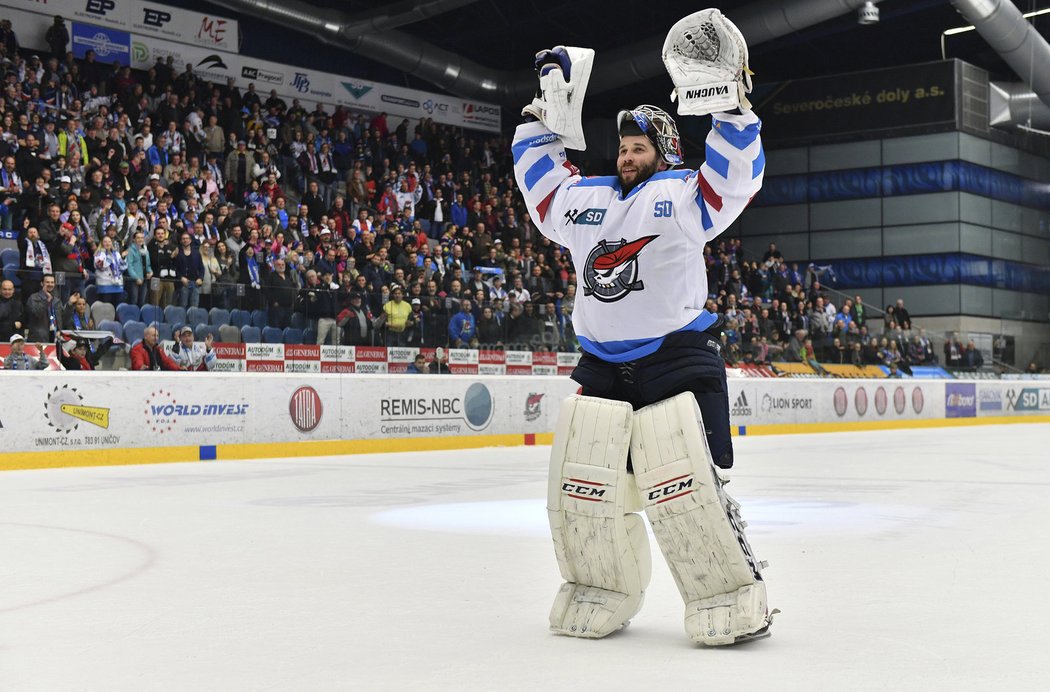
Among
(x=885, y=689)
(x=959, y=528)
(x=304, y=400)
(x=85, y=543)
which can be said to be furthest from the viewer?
(x=304, y=400)

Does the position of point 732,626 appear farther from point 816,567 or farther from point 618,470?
point 816,567

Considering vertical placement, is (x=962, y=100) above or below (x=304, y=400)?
above

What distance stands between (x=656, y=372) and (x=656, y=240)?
1.43 feet

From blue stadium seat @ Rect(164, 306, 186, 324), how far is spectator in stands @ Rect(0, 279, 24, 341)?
60.6 inches

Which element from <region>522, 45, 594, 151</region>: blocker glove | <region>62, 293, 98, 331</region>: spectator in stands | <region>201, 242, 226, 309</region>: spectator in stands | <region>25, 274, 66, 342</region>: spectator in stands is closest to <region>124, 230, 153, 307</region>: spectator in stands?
<region>62, 293, 98, 331</region>: spectator in stands

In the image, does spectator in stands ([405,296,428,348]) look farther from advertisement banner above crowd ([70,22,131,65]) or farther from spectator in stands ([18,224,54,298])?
advertisement banner above crowd ([70,22,131,65])

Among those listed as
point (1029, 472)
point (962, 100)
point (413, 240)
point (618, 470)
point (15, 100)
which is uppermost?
point (962, 100)

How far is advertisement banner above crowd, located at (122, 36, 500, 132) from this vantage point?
22391 mm

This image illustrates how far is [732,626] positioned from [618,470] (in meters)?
0.60

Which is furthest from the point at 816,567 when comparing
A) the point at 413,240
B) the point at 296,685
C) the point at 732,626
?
the point at 413,240

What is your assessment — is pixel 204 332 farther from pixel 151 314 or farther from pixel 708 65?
pixel 708 65

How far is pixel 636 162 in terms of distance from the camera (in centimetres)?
400

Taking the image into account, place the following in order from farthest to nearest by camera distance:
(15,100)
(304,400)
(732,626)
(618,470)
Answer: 1. (15,100)
2. (304,400)
3. (618,470)
4. (732,626)

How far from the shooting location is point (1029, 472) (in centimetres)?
1114
